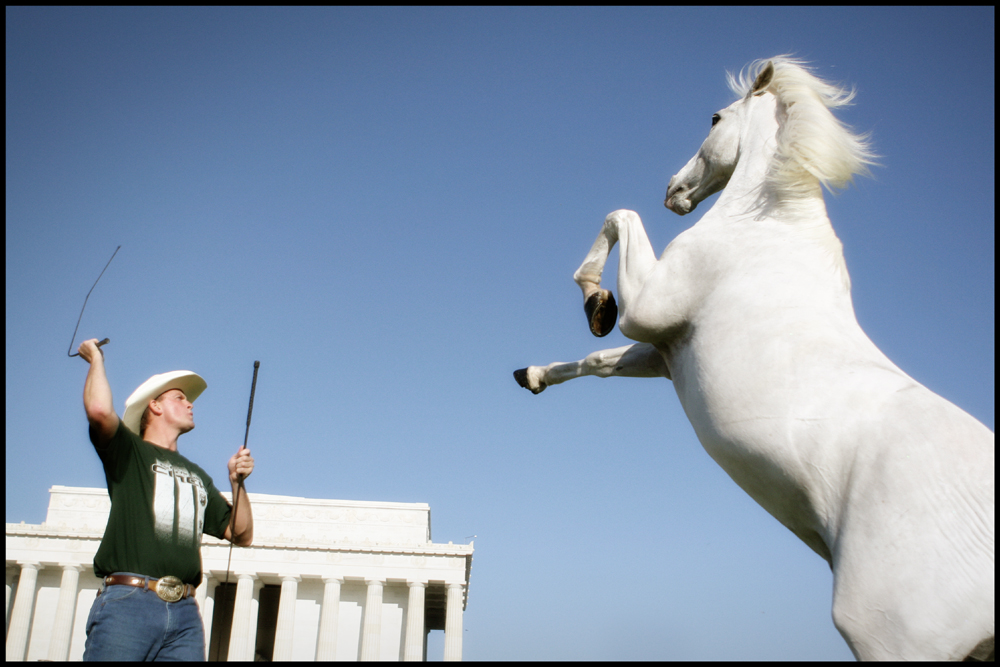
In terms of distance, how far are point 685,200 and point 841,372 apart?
1.84m

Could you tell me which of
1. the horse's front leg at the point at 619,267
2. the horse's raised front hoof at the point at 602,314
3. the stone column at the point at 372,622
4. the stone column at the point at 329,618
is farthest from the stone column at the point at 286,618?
the horse's raised front hoof at the point at 602,314

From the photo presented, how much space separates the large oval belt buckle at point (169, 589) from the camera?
3.95 meters

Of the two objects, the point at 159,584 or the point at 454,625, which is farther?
the point at 454,625

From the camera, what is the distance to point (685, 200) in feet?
15.7

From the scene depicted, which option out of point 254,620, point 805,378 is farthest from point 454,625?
point 805,378

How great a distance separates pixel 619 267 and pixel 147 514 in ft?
9.01

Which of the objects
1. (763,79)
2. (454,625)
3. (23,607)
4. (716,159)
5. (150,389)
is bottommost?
(23,607)

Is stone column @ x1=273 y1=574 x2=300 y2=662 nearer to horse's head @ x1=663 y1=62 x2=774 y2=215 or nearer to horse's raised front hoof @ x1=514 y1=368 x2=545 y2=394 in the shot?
horse's raised front hoof @ x1=514 y1=368 x2=545 y2=394

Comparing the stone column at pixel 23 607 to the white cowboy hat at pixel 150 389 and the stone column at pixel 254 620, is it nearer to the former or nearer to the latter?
the stone column at pixel 254 620

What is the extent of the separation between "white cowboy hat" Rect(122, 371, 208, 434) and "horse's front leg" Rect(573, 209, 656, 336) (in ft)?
7.94

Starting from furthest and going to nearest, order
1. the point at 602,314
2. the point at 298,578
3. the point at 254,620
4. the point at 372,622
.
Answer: the point at 298,578 → the point at 254,620 → the point at 372,622 → the point at 602,314

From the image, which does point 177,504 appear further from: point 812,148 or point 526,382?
point 812,148

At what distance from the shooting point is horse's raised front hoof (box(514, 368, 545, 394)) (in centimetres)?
476

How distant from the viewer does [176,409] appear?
187 inches
